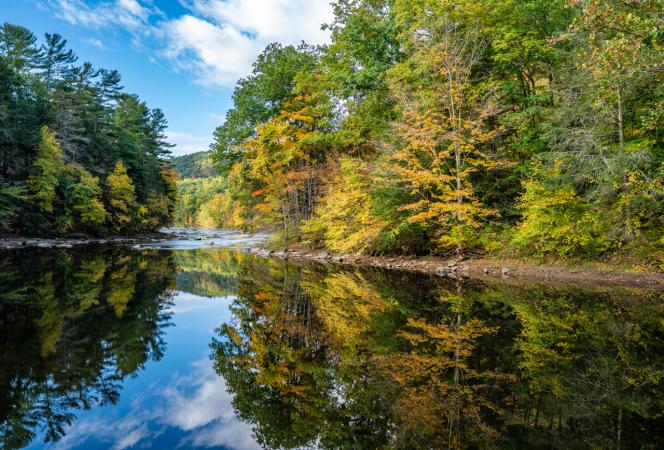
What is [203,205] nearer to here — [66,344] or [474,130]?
[474,130]

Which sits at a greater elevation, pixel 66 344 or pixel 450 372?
pixel 66 344

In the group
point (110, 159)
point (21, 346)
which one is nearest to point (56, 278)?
point (21, 346)

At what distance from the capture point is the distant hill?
5959 inches

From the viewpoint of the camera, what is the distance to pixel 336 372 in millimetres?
5043

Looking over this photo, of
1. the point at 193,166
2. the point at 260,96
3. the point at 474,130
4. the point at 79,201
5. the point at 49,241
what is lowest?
the point at 49,241

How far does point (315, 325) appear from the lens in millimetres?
7406

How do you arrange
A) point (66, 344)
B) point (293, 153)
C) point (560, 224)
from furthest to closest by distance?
point (293, 153) → point (560, 224) → point (66, 344)

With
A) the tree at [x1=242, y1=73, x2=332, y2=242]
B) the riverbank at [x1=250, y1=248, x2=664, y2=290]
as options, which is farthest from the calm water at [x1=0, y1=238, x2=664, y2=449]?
the tree at [x1=242, y1=73, x2=332, y2=242]

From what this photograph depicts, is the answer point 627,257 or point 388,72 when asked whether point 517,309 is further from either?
point 388,72

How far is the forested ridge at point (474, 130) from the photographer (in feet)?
38.8

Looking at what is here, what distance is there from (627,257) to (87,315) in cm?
1589

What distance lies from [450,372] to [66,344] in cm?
608

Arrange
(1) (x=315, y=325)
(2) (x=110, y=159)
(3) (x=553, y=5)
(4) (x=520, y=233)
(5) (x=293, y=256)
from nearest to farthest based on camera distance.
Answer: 1. (1) (x=315, y=325)
2. (4) (x=520, y=233)
3. (3) (x=553, y=5)
4. (5) (x=293, y=256)
5. (2) (x=110, y=159)

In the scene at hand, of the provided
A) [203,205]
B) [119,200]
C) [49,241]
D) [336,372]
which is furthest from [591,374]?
[203,205]
